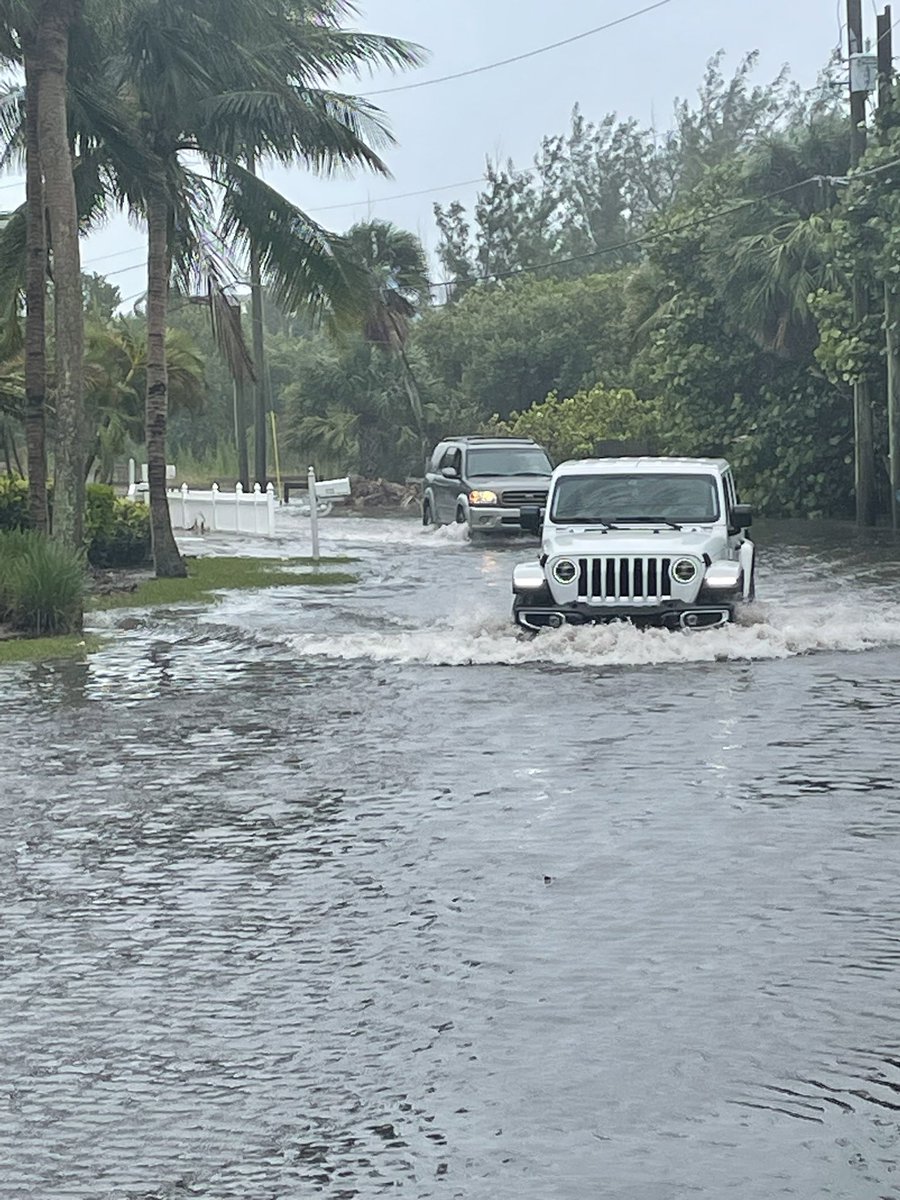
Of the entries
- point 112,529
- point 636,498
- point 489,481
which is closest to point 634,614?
point 636,498

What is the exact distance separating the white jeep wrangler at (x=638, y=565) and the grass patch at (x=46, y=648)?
4.24m

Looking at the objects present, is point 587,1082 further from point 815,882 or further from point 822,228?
point 822,228

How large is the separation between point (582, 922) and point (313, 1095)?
97.0 inches

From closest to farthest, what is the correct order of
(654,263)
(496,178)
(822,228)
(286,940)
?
(286,940) → (822,228) → (654,263) → (496,178)

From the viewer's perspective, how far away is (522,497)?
132 ft

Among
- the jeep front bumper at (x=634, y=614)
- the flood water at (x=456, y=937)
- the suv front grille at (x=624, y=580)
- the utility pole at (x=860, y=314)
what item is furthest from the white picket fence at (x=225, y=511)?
the flood water at (x=456, y=937)

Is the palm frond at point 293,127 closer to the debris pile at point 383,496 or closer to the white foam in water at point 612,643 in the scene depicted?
the white foam in water at point 612,643

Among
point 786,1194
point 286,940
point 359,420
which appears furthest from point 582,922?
point 359,420

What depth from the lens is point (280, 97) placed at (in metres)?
28.7

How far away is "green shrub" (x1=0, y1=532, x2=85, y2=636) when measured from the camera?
22.4m

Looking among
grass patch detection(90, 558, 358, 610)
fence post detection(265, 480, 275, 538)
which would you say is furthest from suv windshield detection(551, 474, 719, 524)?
fence post detection(265, 480, 275, 538)

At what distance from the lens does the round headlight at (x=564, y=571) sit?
19109 mm

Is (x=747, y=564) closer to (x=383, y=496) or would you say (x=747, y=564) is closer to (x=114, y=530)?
(x=114, y=530)

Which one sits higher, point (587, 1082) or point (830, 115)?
point (830, 115)
